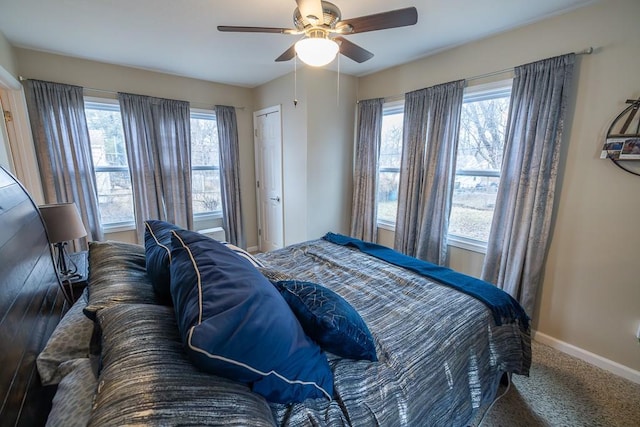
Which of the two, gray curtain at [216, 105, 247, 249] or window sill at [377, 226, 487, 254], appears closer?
window sill at [377, 226, 487, 254]

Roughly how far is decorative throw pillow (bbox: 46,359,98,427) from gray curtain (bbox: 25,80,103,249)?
2.79 meters

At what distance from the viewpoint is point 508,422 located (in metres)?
1.58

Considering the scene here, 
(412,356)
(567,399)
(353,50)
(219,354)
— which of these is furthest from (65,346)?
(567,399)

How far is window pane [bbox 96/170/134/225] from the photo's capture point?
3.19 meters

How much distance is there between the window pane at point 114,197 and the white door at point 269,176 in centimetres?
169

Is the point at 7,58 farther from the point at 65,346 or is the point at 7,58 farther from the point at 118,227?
the point at 65,346

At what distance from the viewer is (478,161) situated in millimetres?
2619

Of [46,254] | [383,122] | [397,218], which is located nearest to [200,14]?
[46,254]

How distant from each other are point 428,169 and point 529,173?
2.89ft

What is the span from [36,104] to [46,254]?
2.41 metres

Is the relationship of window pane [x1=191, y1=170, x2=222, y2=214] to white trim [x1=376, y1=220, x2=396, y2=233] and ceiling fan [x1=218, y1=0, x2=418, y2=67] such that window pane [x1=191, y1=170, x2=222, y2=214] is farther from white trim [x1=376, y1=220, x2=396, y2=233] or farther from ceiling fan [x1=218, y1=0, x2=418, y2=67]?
ceiling fan [x1=218, y1=0, x2=418, y2=67]

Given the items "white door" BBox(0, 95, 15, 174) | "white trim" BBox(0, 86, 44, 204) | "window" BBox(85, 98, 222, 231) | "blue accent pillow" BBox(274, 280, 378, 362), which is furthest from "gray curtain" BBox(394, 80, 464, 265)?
"white trim" BBox(0, 86, 44, 204)

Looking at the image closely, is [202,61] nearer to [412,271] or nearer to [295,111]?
[295,111]

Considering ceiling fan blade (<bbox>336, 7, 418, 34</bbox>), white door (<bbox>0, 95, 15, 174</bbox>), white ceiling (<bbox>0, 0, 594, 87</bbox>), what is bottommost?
white door (<bbox>0, 95, 15, 174</bbox>)
